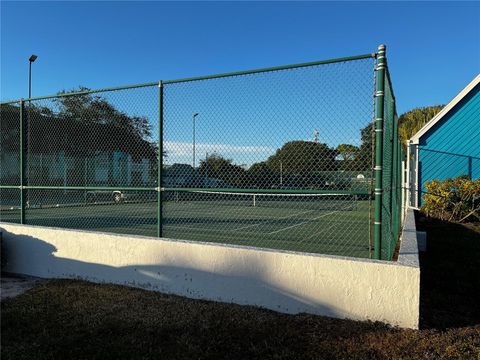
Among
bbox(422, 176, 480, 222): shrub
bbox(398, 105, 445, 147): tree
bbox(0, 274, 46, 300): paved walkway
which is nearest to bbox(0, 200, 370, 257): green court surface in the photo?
bbox(0, 274, 46, 300): paved walkway

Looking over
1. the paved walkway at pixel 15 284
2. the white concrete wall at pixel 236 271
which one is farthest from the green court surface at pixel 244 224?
the paved walkway at pixel 15 284

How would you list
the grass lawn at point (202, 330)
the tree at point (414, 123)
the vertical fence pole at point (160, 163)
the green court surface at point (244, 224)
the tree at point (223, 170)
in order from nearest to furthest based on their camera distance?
the grass lawn at point (202, 330) < the tree at point (223, 170) < the vertical fence pole at point (160, 163) < the green court surface at point (244, 224) < the tree at point (414, 123)

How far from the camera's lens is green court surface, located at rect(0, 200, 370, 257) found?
10.3 m

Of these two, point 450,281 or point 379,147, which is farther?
point 450,281

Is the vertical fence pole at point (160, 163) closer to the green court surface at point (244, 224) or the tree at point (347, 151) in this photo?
the green court surface at point (244, 224)

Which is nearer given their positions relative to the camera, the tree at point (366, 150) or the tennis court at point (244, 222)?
the tree at point (366, 150)

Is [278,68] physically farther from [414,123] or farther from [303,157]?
[414,123]

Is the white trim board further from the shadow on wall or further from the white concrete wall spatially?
the shadow on wall

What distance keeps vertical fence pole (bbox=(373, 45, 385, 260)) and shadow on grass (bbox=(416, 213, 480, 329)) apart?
0.97m

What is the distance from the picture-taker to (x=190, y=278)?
5.50 m

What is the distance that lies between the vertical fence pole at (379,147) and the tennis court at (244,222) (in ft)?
9.89

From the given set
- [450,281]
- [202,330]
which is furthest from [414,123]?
[202,330]

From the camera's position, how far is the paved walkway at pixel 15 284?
19.3ft

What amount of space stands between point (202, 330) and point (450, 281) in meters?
3.95
